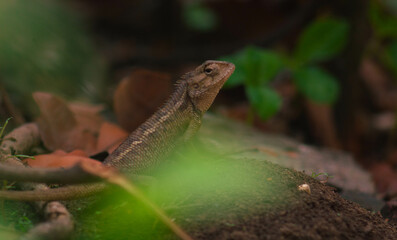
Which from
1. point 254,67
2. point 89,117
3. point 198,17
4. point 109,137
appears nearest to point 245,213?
point 109,137

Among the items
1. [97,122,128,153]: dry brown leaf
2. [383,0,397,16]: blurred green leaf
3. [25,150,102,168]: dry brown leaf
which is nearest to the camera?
[25,150,102,168]: dry brown leaf

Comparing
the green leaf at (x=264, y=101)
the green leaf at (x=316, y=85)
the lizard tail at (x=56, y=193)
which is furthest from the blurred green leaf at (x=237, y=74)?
the lizard tail at (x=56, y=193)

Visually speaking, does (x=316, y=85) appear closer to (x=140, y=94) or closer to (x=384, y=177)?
(x=384, y=177)

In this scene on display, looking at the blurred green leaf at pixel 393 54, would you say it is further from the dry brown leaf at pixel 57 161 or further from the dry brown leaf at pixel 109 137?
the dry brown leaf at pixel 57 161

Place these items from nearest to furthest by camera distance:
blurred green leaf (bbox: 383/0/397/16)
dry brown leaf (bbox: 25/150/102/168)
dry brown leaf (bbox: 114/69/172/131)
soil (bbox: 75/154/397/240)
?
soil (bbox: 75/154/397/240)
dry brown leaf (bbox: 25/150/102/168)
dry brown leaf (bbox: 114/69/172/131)
blurred green leaf (bbox: 383/0/397/16)

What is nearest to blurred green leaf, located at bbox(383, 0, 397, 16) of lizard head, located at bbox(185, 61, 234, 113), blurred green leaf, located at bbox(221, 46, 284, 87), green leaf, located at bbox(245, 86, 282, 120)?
blurred green leaf, located at bbox(221, 46, 284, 87)

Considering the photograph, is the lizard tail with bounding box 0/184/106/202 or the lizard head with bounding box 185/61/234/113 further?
the lizard head with bounding box 185/61/234/113

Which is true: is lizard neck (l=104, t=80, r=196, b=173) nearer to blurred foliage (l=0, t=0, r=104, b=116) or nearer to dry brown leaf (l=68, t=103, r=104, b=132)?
dry brown leaf (l=68, t=103, r=104, b=132)
